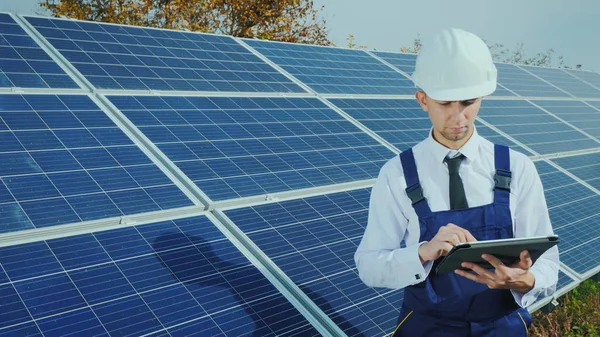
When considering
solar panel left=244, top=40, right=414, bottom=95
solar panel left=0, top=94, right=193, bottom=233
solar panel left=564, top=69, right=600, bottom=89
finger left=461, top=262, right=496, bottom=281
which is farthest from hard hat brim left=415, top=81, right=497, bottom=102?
solar panel left=564, top=69, right=600, bottom=89

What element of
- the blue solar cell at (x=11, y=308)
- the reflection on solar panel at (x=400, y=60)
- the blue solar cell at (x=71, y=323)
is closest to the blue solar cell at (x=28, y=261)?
the blue solar cell at (x=11, y=308)

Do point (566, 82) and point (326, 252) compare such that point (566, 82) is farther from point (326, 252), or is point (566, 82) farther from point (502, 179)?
point (502, 179)

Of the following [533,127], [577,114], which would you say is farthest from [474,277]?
[577,114]

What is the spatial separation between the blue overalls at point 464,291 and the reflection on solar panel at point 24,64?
505 cm

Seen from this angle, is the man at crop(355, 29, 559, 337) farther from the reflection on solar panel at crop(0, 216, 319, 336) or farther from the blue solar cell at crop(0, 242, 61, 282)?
the blue solar cell at crop(0, 242, 61, 282)

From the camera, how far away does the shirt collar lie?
396 centimetres

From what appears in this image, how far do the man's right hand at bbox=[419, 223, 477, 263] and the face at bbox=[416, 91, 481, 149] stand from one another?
547 millimetres

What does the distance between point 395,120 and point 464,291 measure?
6.71m

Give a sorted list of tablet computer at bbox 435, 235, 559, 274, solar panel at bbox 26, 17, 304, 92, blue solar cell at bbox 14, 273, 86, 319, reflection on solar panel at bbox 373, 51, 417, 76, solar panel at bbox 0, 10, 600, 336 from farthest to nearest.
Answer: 1. reflection on solar panel at bbox 373, 51, 417, 76
2. solar panel at bbox 26, 17, 304, 92
3. solar panel at bbox 0, 10, 600, 336
4. blue solar cell at bbox 14, 273, 86, 319
5. tablet computer at bbox 435, 235, 559, 274

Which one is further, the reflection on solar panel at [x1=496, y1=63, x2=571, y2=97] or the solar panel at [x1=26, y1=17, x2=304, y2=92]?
the reflection on solar panel at [x1=496, y1=63, x2=571, y2=97]

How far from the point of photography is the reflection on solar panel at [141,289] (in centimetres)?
450

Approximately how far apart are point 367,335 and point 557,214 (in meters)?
4.96

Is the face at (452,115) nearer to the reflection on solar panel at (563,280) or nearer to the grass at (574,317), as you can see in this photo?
the reflection on solar panel at (563,280)

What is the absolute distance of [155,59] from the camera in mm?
9508
